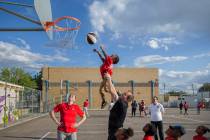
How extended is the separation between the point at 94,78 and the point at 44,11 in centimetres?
5588

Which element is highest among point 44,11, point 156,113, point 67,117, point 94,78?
point 44,11

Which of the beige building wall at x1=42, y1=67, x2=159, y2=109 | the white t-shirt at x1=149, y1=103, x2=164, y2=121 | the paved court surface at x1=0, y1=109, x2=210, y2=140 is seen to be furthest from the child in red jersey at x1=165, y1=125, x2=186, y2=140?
the beige building wall at x1=42, y1=67, x2=159, y2=109

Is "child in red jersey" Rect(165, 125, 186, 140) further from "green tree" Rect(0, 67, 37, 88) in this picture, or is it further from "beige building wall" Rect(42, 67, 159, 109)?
"green tree" Rect(0, 67, 37, 88)

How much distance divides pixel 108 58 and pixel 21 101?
2380 centimetres

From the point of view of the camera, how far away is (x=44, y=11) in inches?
658

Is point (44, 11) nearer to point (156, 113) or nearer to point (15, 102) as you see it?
point (156, 113)

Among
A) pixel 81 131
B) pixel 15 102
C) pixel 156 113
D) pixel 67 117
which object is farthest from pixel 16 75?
pixel 67 117

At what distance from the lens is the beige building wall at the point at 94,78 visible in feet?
233

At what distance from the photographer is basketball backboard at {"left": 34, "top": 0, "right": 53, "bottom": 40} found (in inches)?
630

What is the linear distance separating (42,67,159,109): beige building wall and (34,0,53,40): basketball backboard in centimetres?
5287

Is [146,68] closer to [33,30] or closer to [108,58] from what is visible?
[33,30]

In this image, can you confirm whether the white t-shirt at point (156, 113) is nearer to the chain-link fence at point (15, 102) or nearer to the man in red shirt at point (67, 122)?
the man in red shirt at point (67, 122)

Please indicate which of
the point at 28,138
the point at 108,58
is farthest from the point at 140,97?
the point at 108,58

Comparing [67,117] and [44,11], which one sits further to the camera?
[44,11]
